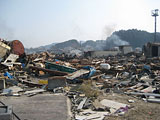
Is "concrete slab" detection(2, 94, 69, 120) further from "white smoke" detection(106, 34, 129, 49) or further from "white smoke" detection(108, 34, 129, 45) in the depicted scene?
"white smoke" detection(108, 34, 129, 45)

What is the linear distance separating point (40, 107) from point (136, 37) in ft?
337

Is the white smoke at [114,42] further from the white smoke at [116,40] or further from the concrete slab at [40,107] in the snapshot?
the concrete slab at [40,107]

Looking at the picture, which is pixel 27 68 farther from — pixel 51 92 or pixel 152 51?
pixel 152 51

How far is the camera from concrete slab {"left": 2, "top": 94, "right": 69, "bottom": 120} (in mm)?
5289

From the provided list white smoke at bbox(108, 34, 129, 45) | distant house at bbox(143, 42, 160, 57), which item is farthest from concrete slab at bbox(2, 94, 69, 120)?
white smoke at bbox(108, 34, 129, 45)

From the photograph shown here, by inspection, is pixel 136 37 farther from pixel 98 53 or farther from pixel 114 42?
pixel 98 53

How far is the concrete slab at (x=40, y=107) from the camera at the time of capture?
208 inches

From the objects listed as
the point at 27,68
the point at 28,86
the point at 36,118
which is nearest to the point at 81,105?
the point at 36,118

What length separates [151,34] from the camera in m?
105

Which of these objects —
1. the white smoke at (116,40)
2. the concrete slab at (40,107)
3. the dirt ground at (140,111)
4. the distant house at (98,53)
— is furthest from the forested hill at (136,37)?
the concrete slab at (40,107)

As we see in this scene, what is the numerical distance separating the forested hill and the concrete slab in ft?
314

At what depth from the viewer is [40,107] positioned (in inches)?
239

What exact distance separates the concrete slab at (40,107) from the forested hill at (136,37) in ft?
314

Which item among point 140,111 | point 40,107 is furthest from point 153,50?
point 40,107
